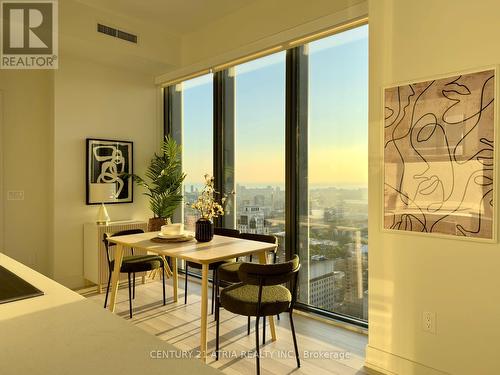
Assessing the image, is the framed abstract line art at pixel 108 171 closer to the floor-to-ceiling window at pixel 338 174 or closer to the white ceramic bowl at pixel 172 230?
the white ceramic bowl at pixel 172 230

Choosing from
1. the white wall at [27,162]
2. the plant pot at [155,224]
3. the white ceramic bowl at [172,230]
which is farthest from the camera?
the plant pot at [155,224]

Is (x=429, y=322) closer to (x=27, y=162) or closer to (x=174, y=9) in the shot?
(x=174, y=9)

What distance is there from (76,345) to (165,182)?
4172 mm

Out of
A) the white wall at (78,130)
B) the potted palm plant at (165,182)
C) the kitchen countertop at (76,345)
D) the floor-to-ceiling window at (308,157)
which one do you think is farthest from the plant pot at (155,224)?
the kitchen countertop at (76,345)

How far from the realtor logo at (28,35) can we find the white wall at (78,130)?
9.8 inches

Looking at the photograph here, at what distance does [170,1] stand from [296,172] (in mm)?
2343

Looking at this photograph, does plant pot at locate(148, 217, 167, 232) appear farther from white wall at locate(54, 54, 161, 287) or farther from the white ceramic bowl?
the white ceramic bowl

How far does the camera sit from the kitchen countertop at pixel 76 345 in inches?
30.2

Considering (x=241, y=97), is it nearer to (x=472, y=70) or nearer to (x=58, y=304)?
(x=472, y=70)

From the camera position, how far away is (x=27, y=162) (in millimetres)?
4414

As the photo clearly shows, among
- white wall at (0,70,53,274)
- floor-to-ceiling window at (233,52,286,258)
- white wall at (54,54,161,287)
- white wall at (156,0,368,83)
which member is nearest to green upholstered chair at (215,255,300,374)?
floor-to-ceiling window at (233,52,286,258)

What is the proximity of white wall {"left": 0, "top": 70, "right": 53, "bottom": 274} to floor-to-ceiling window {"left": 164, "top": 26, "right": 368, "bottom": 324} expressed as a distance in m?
2.09

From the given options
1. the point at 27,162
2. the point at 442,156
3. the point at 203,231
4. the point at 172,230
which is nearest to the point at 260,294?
the point at 203,231

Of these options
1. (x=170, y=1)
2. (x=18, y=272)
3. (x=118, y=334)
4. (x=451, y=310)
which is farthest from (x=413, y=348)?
(x=170, y=1)
